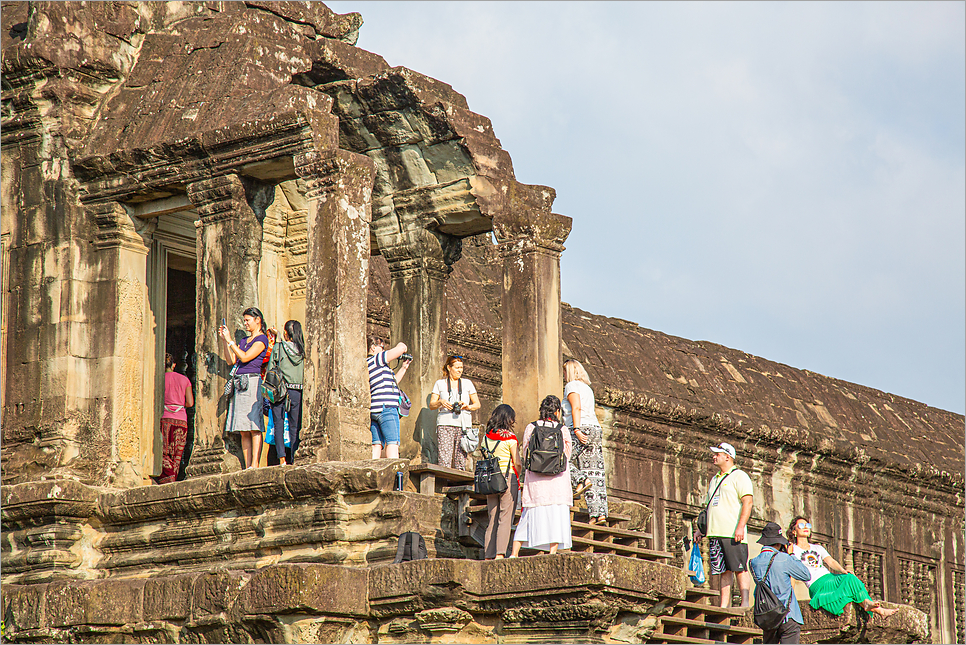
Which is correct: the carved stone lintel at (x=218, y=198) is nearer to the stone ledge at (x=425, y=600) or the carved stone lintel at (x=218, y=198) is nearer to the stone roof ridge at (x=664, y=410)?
the stone ledge at (x=425, y=600)

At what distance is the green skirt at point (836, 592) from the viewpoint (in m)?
12.9

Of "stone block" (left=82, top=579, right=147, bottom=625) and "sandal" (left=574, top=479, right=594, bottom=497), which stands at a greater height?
"sandal" (left=574, top=479, right=594, bottom=497)

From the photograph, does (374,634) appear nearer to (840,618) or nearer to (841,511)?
(840,618)

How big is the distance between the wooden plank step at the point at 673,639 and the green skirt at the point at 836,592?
140cm

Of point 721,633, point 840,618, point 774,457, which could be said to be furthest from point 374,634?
point 774,457

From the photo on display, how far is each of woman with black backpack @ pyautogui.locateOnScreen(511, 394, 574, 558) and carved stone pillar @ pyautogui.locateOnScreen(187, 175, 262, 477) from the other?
3478 millimetres

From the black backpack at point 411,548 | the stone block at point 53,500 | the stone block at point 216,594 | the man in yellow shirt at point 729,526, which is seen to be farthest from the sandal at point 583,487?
the stone block at point 53,500

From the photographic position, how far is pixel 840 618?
510 inches

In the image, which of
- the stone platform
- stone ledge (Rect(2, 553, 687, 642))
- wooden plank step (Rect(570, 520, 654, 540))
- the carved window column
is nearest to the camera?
stone ledge (Rect(2, 553, 687, 642))

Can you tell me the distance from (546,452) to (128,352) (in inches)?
213

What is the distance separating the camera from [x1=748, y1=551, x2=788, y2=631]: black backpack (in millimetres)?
11602

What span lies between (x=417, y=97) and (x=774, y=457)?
937cm

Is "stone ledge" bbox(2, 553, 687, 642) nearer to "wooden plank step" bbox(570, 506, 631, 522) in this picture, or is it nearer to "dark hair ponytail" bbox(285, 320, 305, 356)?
"wooden plank step" bbox(570, 506, 631, 522)

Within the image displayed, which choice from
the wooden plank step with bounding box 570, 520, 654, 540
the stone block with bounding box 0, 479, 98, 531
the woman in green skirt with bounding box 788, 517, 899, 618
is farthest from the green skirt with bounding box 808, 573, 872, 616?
the stone block with bounding box 0, 479, 98, 531
